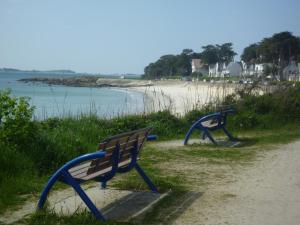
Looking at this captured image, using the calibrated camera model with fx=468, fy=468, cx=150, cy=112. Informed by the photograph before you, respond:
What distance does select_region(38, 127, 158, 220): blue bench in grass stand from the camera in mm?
4684

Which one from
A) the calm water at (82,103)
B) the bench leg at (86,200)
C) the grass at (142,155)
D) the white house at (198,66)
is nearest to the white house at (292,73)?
the calm water at (82,103)

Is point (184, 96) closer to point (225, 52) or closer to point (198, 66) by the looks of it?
point (198, 66)

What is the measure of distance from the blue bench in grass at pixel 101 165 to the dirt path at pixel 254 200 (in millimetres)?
904

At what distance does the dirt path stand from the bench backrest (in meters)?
0.93

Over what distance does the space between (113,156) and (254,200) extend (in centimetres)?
187

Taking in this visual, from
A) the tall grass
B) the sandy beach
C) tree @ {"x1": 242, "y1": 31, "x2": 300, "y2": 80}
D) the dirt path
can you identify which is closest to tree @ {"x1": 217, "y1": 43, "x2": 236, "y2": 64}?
tree @ {"x1": 242, "y1": 31, "x2": 300, "y2": 80}

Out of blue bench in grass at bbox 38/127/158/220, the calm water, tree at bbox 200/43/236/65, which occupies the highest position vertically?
tree at bbox 200/43/236/65

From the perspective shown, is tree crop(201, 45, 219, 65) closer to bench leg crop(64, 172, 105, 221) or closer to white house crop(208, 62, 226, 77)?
white house crop(208, 62, 226, 77)

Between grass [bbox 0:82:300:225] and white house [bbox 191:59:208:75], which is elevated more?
white house [bbox 191:59:208:75]

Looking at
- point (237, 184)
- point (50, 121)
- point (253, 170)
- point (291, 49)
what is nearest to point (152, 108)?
point (50, 121)

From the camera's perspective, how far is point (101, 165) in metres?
4.98

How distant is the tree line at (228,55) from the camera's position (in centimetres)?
8194

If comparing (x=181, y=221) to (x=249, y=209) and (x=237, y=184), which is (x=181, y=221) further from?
(x=237, y=184)

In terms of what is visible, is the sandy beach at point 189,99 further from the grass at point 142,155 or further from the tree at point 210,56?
the tree at point 210,56
